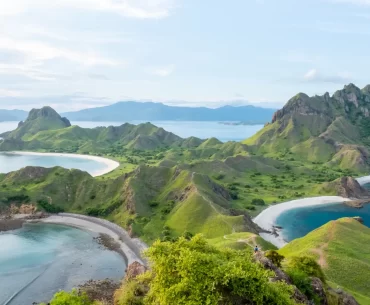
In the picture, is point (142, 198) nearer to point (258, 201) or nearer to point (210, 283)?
point (258, 201)

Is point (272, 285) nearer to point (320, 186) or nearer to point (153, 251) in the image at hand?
point (153, 251)

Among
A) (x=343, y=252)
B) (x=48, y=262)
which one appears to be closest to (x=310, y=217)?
(x=343, y=252)

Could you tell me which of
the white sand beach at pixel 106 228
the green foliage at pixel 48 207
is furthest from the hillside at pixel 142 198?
the white sand beach at pixel 106 228

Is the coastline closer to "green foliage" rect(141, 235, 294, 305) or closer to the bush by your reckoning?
the bush

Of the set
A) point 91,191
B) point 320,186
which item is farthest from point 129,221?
point 320,186

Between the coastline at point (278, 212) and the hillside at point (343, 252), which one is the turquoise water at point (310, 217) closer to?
the coastline at point (278, 212)

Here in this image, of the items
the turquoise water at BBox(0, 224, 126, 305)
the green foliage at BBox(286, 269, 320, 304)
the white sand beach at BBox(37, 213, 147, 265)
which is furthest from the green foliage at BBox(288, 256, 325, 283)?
the white sand beach at BBox(37, 213, 147, 265)
